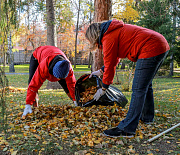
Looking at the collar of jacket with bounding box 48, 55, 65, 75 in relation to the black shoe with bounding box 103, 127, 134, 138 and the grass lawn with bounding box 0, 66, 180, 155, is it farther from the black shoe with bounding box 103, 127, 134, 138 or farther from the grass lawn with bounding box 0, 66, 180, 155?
the black shoe with bounding box 103, 127, 134, 138

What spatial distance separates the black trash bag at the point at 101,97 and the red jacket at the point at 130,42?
1.02 m

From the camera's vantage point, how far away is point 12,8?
2.27 m

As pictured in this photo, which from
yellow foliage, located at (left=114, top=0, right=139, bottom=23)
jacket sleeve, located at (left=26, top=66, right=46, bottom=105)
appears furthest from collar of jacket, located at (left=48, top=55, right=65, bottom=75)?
yellow foliage, located at (left=114, top=0, right=139, bottom=23)

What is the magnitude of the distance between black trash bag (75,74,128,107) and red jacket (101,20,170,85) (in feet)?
3.34

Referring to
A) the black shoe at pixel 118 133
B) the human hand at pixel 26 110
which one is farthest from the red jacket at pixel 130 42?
the human hand at pixel 26 110

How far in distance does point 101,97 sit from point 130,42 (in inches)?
51.1

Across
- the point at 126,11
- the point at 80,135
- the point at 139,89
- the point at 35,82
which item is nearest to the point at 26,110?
the point at 35,82

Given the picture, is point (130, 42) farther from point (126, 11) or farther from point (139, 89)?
point (126, 11)

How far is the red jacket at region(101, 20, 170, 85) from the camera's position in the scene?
7.21 ft

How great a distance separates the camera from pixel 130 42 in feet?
7.43

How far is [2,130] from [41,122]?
1.77ft

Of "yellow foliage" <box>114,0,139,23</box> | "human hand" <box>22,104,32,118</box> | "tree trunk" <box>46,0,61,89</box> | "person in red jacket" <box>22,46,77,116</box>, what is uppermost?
"yellow foliage" <box>114,0,139,23</box>

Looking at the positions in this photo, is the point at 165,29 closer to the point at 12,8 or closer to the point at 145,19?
the point at 145,19

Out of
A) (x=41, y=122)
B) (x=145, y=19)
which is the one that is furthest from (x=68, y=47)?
(x=41, y=122)
